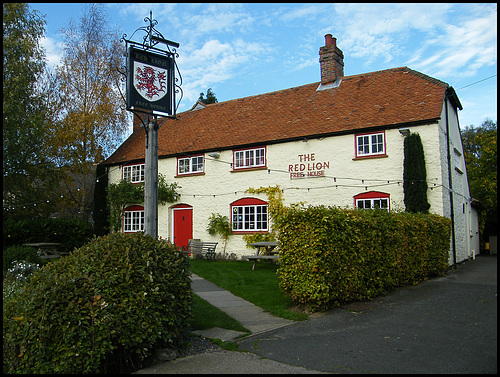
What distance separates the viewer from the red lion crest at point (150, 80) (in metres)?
8.02

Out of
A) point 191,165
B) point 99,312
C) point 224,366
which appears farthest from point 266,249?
point 99,312

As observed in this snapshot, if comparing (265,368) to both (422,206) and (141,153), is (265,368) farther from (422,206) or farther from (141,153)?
(141,153)

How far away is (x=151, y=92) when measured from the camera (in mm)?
8172

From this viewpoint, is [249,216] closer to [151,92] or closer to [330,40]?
[330,40]

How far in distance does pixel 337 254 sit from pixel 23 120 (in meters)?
18.1

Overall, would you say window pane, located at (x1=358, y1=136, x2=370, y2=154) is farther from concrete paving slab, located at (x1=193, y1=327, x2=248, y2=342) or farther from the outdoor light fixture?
concrete paving slab, located at (x1=193, y1=327, x2=248, y2=342)

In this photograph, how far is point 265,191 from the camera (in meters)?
18.4

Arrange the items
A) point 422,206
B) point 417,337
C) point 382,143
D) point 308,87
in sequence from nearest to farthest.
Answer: point 417,337, point 422,206, point 382,143, point 308,87

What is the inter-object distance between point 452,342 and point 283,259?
11.7ft

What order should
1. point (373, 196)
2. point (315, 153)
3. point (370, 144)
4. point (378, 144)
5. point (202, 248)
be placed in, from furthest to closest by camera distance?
1. point (202, 248)
2. point (315, 153)
3. point (370, 144)
4. point (378, 144)
5. point (373, 196)

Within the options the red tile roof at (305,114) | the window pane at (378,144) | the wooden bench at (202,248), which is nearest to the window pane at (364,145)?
the window pane at (378,144)

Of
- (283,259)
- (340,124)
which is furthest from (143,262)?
(340,124)

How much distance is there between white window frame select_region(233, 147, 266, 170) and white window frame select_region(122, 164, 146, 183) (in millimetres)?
5936

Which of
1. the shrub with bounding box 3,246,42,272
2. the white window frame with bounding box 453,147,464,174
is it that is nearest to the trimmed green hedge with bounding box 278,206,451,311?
the shrub with bounding box 3,246,42,272
